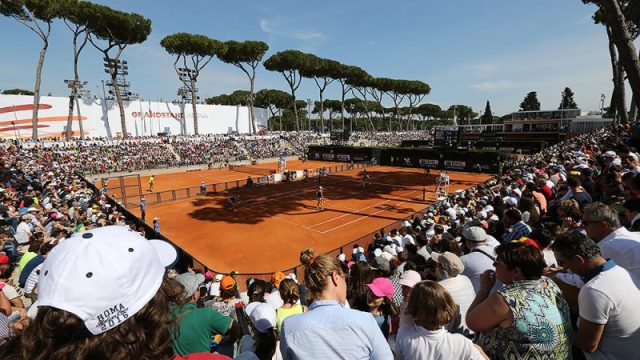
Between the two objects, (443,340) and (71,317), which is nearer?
(71,317)

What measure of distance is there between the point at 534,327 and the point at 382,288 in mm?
1591

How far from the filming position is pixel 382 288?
12.6 ft

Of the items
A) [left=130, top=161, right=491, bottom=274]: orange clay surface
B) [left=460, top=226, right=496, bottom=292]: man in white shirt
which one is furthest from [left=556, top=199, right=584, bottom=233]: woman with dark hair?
[left=130, top=161, right=491, bottom=274]: orange clay surface

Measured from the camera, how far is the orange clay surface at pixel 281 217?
55.1ft

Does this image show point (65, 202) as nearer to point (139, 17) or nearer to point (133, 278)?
point (133, 278)

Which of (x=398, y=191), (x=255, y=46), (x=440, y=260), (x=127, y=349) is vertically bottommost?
(x=398, y=191)

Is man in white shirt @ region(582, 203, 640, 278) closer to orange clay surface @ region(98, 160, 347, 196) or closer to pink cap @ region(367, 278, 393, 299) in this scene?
pink cap @ region(367, 278, 393, 299)

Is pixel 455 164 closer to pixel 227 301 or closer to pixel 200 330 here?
pixel 227 301

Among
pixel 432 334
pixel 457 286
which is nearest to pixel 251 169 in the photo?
pixel 457 286

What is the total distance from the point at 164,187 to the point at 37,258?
29033mm

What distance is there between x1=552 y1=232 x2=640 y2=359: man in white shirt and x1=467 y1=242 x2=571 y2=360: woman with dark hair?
0.28 meters

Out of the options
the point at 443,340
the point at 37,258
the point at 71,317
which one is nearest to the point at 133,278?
the point at 71,317

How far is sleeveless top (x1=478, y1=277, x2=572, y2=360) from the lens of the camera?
2643 mm

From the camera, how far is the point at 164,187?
112ft
